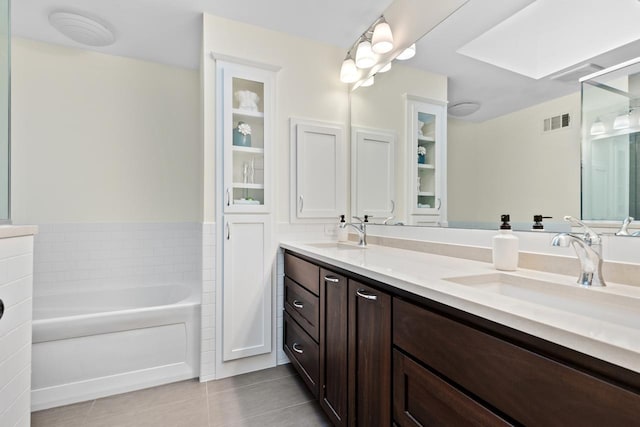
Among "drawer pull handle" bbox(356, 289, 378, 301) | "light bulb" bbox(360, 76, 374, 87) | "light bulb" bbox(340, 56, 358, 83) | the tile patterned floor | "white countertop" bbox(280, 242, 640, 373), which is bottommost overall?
the tile patterned floor

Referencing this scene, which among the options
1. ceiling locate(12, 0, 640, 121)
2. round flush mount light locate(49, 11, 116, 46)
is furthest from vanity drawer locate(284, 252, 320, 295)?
round flush mount light locate(49, 11, 116, 46)

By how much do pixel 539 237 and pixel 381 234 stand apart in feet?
3.48

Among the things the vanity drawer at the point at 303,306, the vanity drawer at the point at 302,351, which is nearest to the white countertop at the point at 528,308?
the vanity drawer at the point at 303,306

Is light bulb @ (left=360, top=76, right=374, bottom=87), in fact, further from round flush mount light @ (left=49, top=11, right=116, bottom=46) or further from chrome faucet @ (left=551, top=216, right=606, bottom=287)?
round flush mount light @ (left=49, top=11, right=116, bottom=46)

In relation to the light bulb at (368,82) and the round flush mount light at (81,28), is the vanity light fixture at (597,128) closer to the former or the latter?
the light bulb at (368,82)

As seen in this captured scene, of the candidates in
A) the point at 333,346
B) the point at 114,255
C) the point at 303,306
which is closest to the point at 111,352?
the point at 114,255

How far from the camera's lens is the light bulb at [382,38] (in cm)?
199

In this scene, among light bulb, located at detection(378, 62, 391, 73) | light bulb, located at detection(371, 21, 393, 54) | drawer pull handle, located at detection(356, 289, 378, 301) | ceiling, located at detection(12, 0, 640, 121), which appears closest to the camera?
drawer pull handle, located at detection(356, 289, 378, 301)

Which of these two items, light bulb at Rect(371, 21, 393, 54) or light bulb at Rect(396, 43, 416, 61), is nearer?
light bulb at Rect(396, 43, 416, 61)

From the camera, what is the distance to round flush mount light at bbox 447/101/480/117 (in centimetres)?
145

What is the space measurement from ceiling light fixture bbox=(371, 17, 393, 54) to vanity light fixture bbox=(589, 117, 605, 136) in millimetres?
1388

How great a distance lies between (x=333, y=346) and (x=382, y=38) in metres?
1.97

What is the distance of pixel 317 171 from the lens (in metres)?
2.40

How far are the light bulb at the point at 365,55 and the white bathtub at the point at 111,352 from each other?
2.15m
